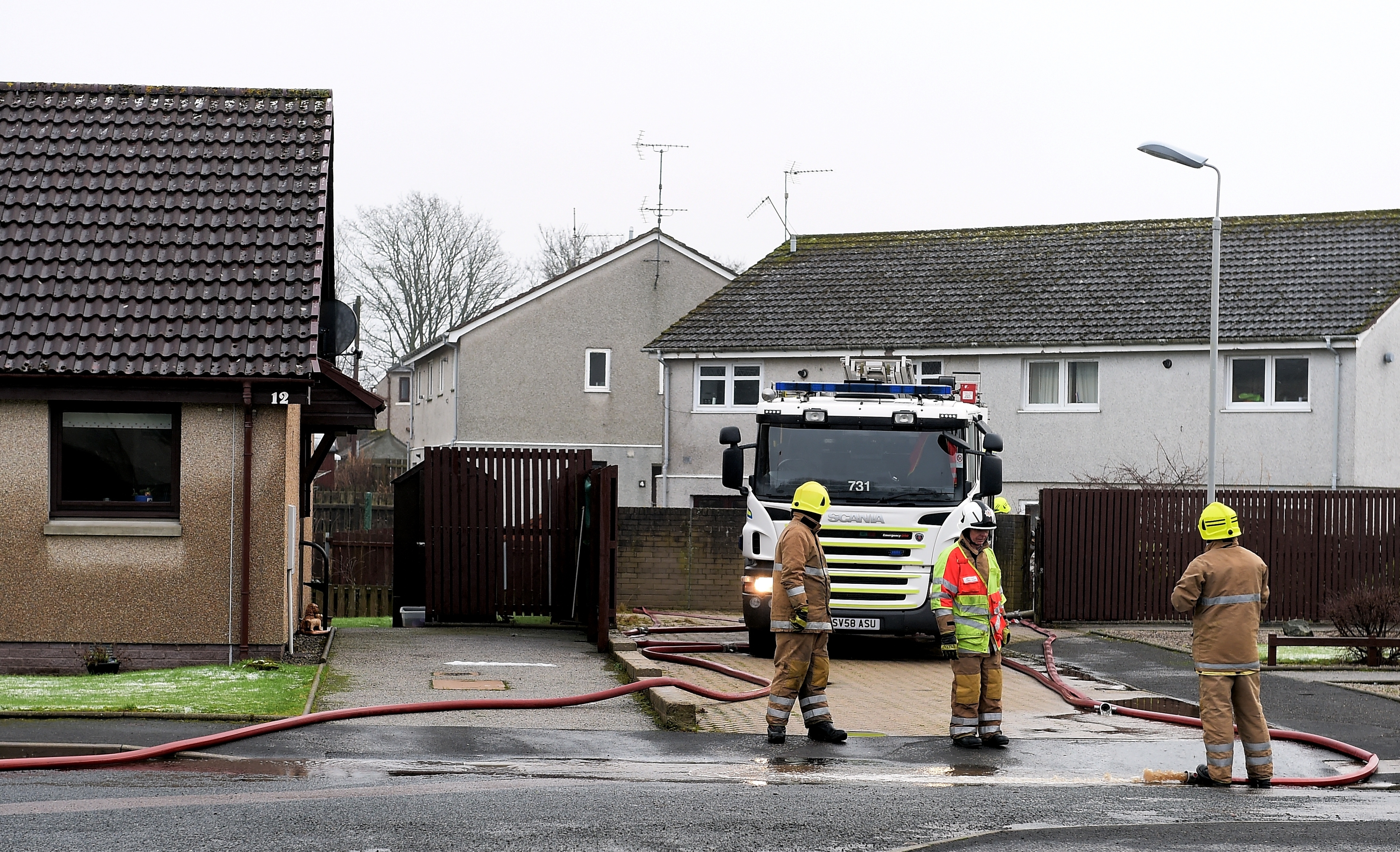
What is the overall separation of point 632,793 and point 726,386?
26860mm

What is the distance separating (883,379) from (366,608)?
1190 centimetres

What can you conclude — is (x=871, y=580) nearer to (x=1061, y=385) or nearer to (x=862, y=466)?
(x=862, y=466)

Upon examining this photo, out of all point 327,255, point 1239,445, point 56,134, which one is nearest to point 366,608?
point 327,255

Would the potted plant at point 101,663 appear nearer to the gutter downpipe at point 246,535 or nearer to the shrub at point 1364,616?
the gutter downpipe at point 246,535

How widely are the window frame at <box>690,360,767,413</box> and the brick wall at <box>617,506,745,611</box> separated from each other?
1065 centimetres

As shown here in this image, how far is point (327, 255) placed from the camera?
70.4 ft

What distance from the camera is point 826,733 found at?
432 inches

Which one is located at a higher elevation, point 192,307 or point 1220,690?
point 192,307

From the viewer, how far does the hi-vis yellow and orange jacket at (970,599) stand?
11.1 meters

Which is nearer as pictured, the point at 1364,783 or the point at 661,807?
the point at 661,807

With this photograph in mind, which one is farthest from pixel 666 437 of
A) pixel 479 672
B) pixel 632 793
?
pixel 632 793

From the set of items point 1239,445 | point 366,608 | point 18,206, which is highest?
point 18,206

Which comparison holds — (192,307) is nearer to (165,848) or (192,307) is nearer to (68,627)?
(68,627)

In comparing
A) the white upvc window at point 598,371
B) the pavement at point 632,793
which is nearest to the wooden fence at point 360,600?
the pavement at point 632,793
